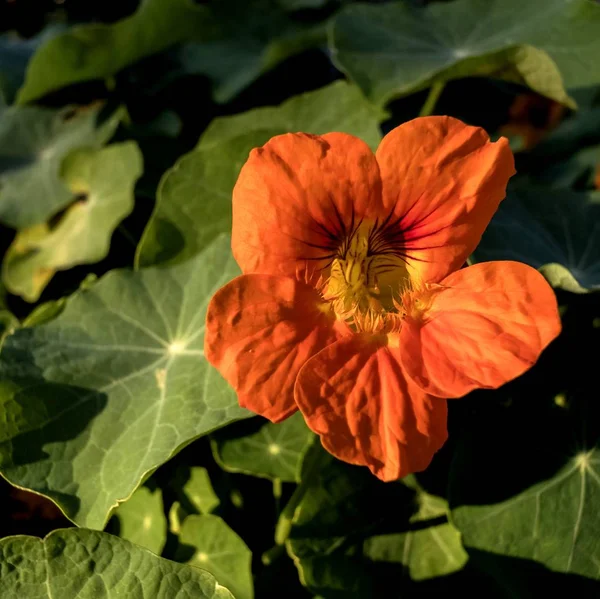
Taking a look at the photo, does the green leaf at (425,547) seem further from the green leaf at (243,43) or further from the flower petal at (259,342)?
the green leaf at (243,43)

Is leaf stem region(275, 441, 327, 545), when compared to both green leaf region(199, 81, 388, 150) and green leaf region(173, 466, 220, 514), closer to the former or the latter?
green leaf region(173, 466, 220, 514)

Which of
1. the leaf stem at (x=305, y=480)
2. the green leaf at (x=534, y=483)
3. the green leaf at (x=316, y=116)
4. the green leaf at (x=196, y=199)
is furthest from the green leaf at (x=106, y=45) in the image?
the green leaf at (x=534, y=483)

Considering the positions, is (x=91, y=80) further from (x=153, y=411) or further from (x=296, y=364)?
(x=296, y=364)

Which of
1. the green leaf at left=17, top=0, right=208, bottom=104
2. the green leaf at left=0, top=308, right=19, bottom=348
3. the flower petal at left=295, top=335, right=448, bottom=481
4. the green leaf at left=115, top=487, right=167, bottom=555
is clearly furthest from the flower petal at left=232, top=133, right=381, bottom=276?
the green leaf at left=17, top=0, right=208, bottom=104

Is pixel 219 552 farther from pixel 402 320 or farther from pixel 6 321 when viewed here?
pixel 6 321

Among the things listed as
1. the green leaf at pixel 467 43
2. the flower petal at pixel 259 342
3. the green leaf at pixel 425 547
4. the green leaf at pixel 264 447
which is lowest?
the green leaf at pixel 425 547

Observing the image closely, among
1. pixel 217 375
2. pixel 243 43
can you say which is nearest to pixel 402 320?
pixel 217 375
